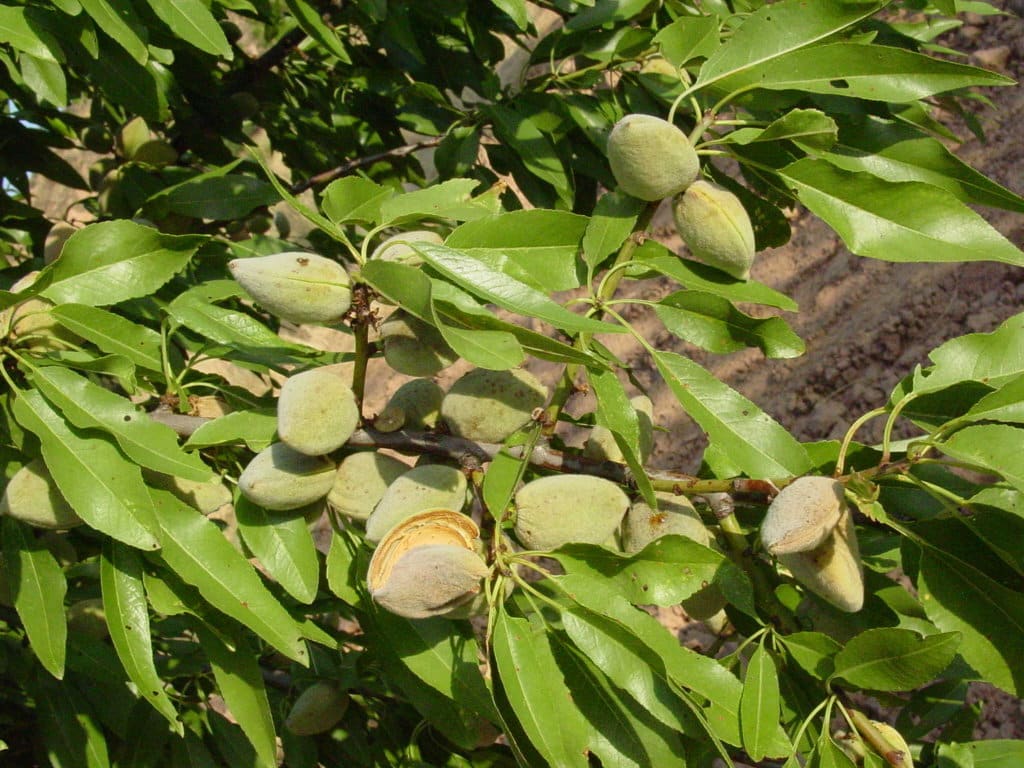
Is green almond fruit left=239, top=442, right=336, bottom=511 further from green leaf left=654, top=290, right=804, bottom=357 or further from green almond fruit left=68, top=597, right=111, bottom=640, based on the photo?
green almond fruit left=68, top=597, right=111, bottom=640

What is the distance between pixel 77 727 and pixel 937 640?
1557 millimetres

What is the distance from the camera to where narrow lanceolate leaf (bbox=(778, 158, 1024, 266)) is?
1084 millimetres

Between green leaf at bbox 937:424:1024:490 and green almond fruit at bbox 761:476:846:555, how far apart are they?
13 centimetres

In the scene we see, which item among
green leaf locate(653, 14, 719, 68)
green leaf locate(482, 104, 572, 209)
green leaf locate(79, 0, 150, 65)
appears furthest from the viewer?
green leaf locate(482, 104, 572, 209)

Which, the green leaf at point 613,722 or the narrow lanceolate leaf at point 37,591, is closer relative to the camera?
the green leaf at point 613,722

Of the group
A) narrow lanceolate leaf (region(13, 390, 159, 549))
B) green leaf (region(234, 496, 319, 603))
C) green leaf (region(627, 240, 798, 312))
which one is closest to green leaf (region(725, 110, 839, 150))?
green leaf (region(627, 240, 798, 312))

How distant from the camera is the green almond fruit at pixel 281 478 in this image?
3.76 feet

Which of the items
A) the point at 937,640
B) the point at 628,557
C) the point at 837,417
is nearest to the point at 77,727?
the point at 628,557

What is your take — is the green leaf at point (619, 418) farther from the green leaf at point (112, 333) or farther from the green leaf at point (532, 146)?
the green leaf at point (532, 146)

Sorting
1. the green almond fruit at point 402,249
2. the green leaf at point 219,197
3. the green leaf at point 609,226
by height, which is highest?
the green almond fruit at point 402,249

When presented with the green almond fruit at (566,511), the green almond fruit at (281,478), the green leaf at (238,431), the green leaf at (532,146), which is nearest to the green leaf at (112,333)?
the green leaf at (238,431)

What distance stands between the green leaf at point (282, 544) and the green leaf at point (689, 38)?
2.75ft

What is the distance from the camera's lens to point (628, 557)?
3.53 ft

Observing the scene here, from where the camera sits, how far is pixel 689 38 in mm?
1342
